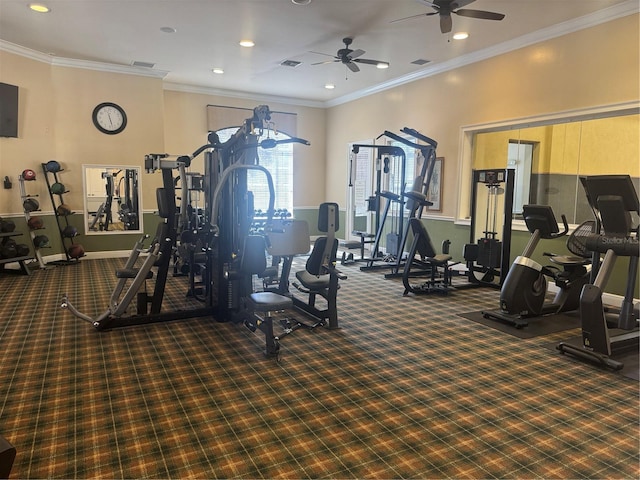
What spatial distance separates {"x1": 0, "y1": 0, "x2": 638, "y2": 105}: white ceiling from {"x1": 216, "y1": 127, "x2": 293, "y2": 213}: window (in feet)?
7.82

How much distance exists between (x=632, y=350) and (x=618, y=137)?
3.28 metres

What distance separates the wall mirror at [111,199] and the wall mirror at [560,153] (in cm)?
612

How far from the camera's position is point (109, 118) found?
7.95 m

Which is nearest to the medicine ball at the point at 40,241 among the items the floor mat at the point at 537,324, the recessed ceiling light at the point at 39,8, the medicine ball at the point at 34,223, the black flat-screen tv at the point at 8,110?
the medicine ball at the point at 34,223

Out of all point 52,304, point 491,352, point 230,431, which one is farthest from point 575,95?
point 52,304

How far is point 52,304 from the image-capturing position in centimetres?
512

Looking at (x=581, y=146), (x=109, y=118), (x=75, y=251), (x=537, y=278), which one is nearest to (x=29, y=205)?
(x=75, y=251)

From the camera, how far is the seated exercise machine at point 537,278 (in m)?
4.37

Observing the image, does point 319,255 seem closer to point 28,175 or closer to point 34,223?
point 34,223

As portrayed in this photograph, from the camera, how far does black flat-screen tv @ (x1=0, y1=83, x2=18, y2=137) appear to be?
657 centimetres

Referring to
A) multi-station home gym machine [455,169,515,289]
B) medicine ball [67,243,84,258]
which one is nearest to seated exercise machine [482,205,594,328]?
multi-station home gym machine [455,169,515,289]

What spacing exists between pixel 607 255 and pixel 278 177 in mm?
7883

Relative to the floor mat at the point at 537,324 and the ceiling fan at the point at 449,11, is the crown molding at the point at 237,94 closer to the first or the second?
the ceiling fan at the point at 449,11

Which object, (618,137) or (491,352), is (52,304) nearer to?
(491,352)
